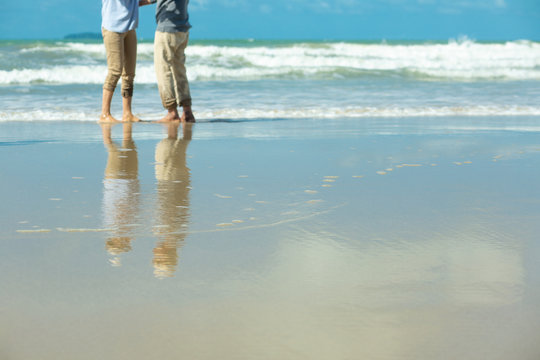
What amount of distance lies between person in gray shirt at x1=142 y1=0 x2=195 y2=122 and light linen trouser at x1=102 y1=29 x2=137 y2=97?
0.79 ft

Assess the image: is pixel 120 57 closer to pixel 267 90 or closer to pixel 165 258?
pixel 267 90

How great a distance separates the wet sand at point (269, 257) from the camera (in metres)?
1.42

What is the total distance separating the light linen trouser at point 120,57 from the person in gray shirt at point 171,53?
242 millimetres

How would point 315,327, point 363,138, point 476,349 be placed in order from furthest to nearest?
point 363,138 → point 315,327 → point 476,349

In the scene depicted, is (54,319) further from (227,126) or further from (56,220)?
(227,126)

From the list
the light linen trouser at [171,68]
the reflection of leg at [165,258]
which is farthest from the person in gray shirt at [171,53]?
the reflection of leg at [165,258]

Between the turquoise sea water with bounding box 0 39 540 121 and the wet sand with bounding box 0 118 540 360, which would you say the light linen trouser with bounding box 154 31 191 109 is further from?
the wet sand with bounding box 0 118 540 360

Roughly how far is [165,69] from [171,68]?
0.20 ft

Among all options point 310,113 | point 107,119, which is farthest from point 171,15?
point 310,113

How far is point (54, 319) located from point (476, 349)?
0.89 meters

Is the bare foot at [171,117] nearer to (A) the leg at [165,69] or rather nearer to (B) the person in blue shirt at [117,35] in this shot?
(A) the leg at [165,69]

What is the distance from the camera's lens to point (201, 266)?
1.91 metres

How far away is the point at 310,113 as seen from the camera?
7254mm

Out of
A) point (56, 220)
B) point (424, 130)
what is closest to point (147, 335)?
point (56, 220)
